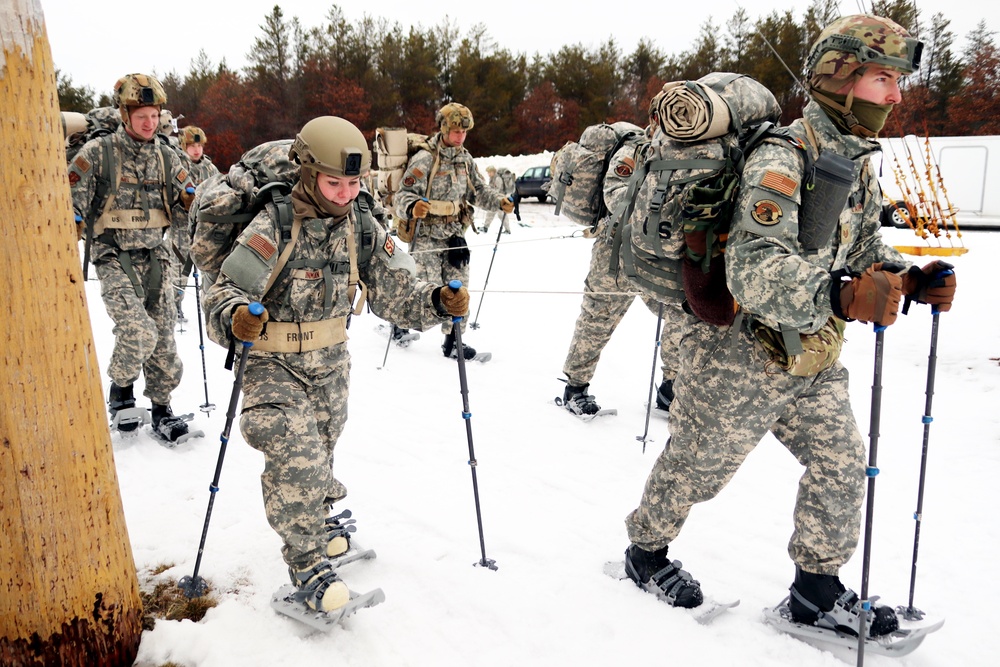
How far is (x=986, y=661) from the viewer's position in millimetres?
3305

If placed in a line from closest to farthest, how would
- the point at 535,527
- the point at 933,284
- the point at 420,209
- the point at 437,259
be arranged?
the point at 933,284
the point at 535,527
the point at 420,209
the point at 437,259

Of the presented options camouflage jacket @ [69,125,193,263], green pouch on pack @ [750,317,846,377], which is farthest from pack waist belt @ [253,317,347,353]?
camouflage jacket @ [69,125,193,263]

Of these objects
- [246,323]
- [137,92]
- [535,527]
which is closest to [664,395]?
[535,527]

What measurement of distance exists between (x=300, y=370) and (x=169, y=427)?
290 centimetres

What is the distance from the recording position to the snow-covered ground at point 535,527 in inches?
133

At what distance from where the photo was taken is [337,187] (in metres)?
3.48

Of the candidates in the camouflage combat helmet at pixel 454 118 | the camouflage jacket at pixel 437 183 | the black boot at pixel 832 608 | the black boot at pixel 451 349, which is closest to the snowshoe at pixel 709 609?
the black boot at pixel 832 608

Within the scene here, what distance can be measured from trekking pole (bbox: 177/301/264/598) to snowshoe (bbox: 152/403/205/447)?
2304 millimetres

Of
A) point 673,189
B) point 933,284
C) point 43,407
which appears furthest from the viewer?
point 673,189

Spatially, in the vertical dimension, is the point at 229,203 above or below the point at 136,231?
above

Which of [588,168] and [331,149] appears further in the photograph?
[588,168]

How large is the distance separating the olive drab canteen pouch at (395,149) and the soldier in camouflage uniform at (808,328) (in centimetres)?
630

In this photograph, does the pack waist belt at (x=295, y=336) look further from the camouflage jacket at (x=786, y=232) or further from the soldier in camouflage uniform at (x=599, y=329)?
the soldier in camouflage uniform at (x=599, y=329)

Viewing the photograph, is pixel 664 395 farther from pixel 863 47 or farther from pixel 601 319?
pixel 863 47
